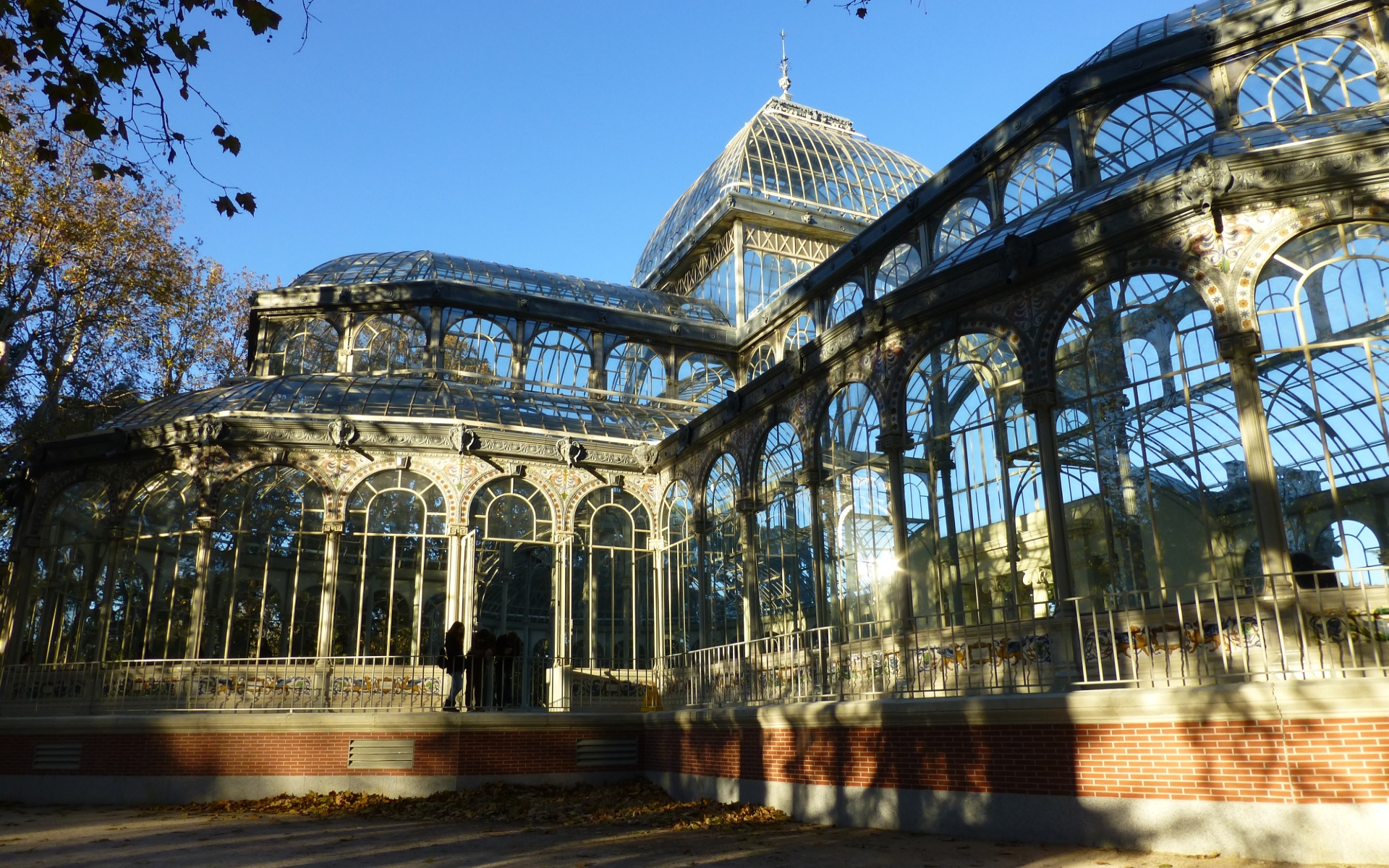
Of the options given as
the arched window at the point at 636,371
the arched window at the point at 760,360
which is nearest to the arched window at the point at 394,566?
the arched window at the point at 636,371

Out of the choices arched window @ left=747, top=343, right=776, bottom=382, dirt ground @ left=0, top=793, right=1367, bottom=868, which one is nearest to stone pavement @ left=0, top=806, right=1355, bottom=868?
dirt ground @ left=0, top=793, right=1367, bottom=868

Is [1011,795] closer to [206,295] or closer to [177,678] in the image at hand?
[177,678]

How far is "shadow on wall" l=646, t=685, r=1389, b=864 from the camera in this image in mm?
7555

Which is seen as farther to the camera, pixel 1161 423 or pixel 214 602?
pixel 214 602

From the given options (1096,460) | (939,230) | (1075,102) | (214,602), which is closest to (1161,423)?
(1096,460)

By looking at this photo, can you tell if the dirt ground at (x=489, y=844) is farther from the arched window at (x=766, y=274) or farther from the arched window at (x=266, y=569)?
the arched window at (x=766, y=274)

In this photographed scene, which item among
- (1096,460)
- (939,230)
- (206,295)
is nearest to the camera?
(1096,460)

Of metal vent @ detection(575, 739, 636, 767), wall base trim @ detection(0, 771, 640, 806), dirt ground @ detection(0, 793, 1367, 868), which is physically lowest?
dirt ground @ detection(0, 793, 1367, 868)

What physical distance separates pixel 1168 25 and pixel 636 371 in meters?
14.4

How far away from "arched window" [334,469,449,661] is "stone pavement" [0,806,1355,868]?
5.60 metres

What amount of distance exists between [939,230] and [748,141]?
11502mm

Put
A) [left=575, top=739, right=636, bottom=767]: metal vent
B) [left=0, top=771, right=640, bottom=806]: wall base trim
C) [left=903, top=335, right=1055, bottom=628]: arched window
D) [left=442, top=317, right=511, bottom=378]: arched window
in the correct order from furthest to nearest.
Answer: [left=442, top=317, right=511, bottom=378]: arched window
[left=575, top=739, right=636, bottom=767]: metal vent
[left=0, top=771, right=640, bottom=806]: wall base trim
[left=903, top=335, right=1055, bottom=628]: arched window

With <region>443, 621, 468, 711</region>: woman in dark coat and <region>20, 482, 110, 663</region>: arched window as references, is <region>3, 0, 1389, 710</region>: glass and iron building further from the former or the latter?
<region>443, 621, 468, 711</region>: woman in dark coat

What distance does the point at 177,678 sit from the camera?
56.3 ft
